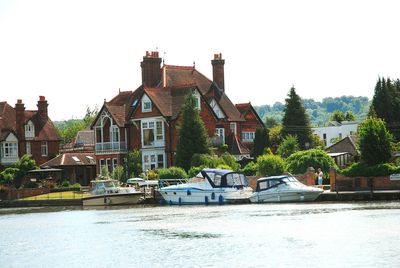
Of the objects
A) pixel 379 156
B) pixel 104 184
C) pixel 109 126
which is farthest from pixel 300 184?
pixel 109 126

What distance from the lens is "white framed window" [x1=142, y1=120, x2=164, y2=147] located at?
310ft

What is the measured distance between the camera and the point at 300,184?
6800cm

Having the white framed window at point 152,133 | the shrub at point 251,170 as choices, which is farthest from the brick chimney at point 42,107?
the shrub at point 251,170

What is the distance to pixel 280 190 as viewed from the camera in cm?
6775

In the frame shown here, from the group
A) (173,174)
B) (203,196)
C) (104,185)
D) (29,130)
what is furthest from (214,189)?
(29,130)

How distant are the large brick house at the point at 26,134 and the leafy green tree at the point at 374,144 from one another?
176ft

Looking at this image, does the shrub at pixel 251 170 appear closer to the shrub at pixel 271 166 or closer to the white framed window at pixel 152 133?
the shrub at pixel 271 166

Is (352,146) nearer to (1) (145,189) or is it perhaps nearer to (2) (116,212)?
(1) (145,189)

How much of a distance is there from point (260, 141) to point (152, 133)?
38.2ft

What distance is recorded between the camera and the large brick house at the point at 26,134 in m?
110

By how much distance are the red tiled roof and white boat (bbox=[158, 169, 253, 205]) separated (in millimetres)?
32216

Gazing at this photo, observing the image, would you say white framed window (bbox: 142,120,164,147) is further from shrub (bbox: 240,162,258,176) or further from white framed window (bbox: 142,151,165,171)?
shrub (bbox: 240,162,258,176)

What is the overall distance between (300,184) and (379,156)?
6417 millimetres

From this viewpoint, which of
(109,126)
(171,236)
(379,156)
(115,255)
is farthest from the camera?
(109,126)
